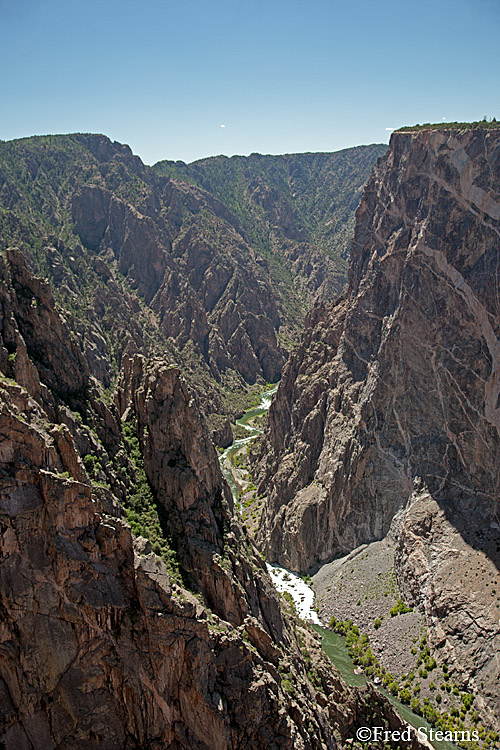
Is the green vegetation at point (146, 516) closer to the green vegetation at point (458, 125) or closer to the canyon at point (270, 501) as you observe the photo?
the canyon at point (270, 501)

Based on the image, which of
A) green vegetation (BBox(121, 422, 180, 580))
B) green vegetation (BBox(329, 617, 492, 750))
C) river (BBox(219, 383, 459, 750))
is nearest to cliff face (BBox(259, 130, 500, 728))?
green vegetation (BBox(329, 617, 492, 750))

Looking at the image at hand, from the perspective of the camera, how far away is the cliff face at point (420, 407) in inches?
2403

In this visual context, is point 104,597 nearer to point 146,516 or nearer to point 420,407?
point 146,516

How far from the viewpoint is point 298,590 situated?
72062 mm

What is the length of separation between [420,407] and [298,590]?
2664 cm

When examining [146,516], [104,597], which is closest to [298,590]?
[146,516]

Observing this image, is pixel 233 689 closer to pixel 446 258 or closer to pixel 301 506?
pixel 301 506

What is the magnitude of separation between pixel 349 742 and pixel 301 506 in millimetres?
42202

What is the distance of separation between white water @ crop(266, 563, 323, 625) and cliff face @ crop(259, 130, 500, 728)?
1.99 meters

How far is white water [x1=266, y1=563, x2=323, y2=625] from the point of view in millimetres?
66250

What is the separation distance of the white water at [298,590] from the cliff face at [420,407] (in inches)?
78.4

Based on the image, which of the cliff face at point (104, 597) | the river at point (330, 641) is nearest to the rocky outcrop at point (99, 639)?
the cliff face at point (104, 597)

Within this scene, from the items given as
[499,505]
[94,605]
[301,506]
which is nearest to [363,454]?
[301,506]

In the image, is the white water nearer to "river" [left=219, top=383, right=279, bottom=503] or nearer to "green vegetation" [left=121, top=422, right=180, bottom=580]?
"river" [left=219, top=383, right=279, bottom=503]
